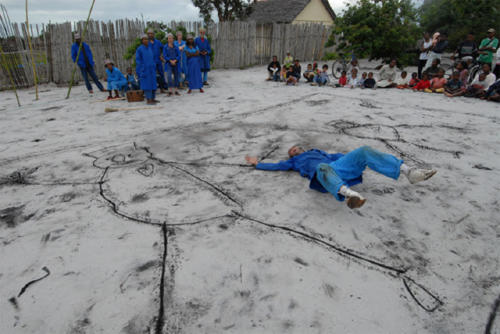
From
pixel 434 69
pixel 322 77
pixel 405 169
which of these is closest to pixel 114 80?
pixel 322 77

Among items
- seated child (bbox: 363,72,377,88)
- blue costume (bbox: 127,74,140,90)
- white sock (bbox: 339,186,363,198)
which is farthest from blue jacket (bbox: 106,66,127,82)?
white sock (bbox: 339,186,363,198)

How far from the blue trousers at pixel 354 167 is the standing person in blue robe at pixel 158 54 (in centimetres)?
560

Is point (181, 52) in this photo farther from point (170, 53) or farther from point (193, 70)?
point (193, 70)

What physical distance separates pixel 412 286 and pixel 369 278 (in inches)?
9.1

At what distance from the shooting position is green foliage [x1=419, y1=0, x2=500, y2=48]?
11031 millimetres

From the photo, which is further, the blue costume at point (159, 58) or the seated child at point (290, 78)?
the seated child at point (290, 78)

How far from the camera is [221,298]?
156cm

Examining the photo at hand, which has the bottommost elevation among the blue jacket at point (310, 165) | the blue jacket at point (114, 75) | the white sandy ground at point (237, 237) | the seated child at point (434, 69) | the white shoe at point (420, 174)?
the white sandy ground at point (237, 237)

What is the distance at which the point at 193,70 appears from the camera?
23.4 feet

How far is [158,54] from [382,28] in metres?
7.62

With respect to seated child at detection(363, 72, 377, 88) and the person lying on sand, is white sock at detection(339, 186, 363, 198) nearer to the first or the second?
the person lying on sand

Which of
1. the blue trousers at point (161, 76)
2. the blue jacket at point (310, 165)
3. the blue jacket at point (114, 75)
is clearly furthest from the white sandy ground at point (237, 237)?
the blue trousers at point (161, 76)

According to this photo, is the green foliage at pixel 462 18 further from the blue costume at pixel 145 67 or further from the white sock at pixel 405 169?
the white sock at pixel 405 169

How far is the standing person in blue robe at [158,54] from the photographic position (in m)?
6.34
